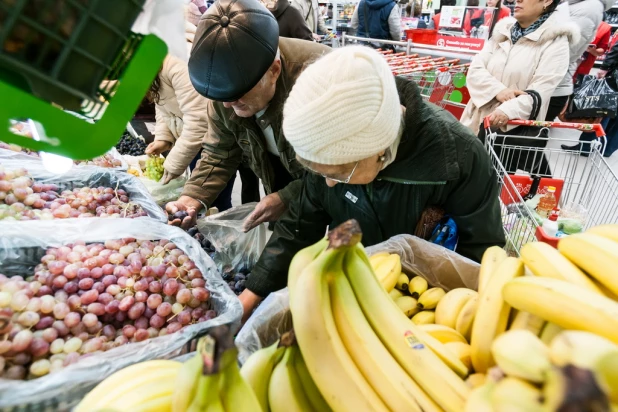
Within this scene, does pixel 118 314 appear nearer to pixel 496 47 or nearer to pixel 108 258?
pixel 108 258

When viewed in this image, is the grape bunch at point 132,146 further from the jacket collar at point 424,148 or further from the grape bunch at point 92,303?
the jacket collar at point 424,148

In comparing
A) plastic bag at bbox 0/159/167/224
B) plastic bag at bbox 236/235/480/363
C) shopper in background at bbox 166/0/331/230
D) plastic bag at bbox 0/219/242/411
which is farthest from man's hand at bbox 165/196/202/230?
plastic bag at bbox 236/235/480/363

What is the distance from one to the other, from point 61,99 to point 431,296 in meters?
0.91

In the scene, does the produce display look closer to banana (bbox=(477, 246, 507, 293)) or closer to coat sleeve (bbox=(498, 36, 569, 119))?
banana (bbox=(477, 246, 507, 293))

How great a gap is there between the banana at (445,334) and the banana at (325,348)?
266mm

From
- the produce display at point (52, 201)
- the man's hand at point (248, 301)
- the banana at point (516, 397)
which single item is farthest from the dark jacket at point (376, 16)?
the banana at point (516, 397)

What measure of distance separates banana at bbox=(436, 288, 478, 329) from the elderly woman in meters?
0.41

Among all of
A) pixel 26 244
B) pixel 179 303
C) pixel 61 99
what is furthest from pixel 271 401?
pixel 26 244

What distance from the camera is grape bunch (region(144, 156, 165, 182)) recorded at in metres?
A: 2.63

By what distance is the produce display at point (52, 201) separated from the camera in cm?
154

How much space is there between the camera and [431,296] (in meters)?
1.05

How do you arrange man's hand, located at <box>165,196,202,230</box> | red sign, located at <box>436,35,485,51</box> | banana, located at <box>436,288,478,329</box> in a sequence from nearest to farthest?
banana, located at <box>436,288,478,329</box>, man's hand, located at <box>165,196,202,230</box>, red sign, located at <box>436,35,485,51</box>

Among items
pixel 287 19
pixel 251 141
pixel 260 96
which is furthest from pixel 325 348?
pixel 287 19

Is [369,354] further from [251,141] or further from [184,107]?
[184,107]
